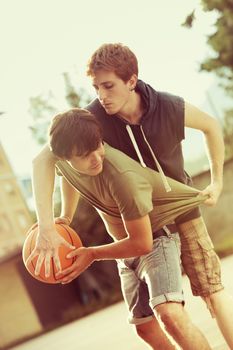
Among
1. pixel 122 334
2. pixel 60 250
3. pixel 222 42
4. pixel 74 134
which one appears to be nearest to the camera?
pixel 74 134

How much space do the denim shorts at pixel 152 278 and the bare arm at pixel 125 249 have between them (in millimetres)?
126

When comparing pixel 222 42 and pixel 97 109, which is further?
pixel 222 42

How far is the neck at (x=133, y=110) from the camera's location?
247 cm

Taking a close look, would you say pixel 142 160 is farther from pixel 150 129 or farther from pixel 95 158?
pixel 95 158

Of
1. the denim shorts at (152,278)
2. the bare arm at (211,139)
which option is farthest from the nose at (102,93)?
the denim shorts at (152,278)

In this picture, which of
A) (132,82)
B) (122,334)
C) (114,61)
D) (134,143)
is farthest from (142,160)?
(122,334)

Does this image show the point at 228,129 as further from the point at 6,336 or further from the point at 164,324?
the point at 164,324

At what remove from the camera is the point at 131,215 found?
221cm

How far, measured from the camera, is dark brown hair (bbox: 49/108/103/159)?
2176mm

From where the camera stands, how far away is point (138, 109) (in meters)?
2.51

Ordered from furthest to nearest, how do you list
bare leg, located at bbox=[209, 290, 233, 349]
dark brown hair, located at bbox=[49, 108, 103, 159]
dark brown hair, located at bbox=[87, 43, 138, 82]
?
bare leg, located at bbox=[209, 290, 233, 349] < dark brown hair, located at bbox=[87, 43, 138, 82] < dark brown hair, located at bbox=[49, 108, 103, 159]

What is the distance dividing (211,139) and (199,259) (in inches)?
21.6

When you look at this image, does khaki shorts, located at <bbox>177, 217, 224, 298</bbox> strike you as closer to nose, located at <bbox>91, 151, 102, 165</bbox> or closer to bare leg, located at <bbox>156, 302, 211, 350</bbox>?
bare leg, located at <bbox>156, 302, 211, 350</bbox>

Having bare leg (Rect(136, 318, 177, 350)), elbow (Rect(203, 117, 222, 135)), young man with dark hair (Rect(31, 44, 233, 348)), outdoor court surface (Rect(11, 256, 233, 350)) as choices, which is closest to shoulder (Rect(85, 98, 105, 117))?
young man with dark hair (Rect(31, 44, 233, 348))
